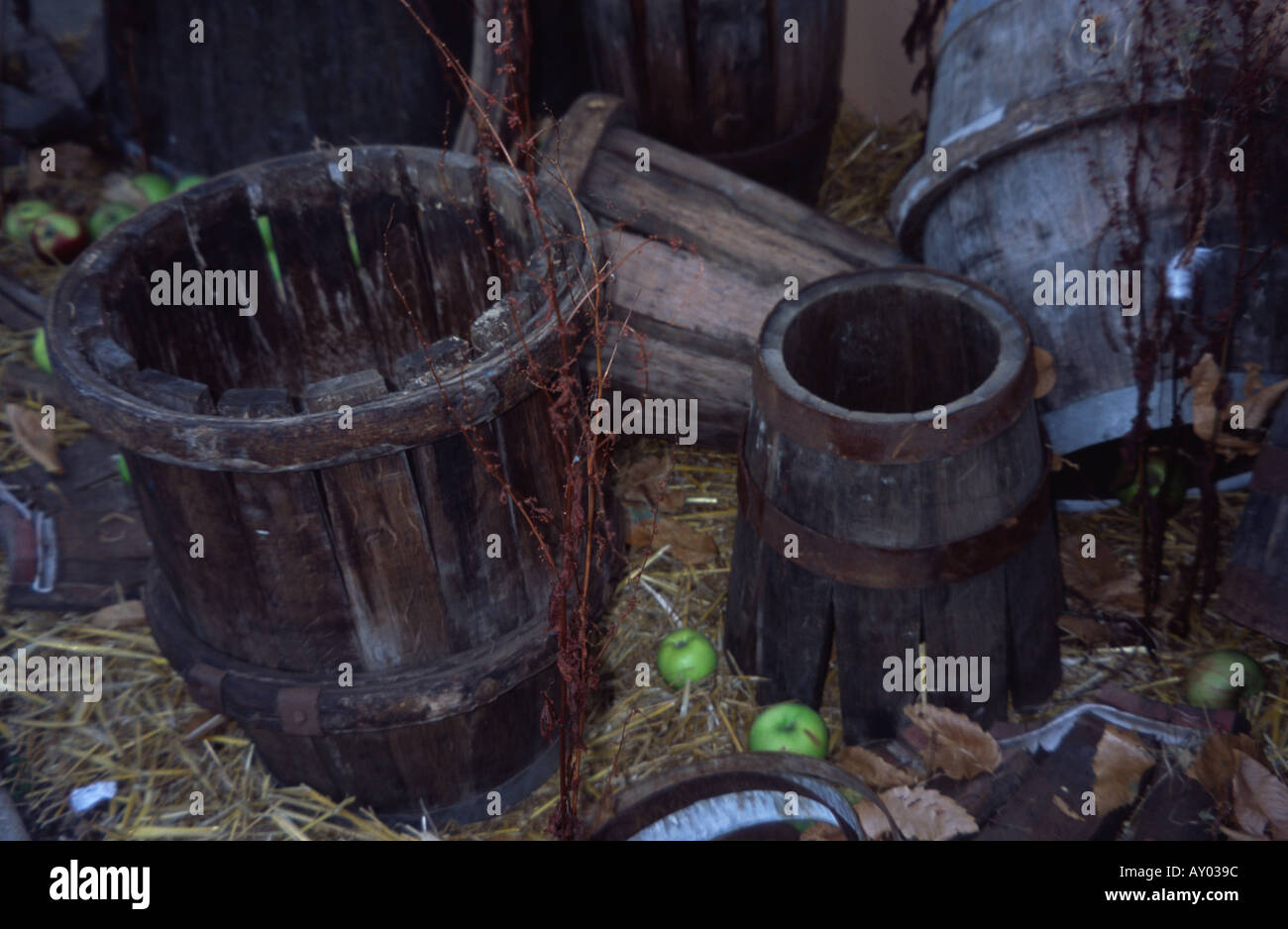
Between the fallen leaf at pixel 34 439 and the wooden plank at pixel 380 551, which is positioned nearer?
the wooden plank at pixel 380 551

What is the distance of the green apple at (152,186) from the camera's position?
527 cm

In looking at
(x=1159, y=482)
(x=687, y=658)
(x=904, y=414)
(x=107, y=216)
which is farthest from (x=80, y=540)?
(x=1159, y=482)

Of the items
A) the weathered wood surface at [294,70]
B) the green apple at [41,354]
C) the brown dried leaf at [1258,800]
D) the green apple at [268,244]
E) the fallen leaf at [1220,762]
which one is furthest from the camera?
the green apple at [41,354]

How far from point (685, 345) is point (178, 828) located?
2149 mm

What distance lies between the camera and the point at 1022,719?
331cm

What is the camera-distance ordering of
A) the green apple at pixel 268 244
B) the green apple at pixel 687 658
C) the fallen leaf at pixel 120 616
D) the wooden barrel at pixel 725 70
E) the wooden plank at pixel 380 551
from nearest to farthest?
the wooden plank at pixel 380 551 < the green apple at pixel 268 244 < the green apple at pixel 687 658 < the fallen leaf at pixel 120 616 < the wooden barrel at pixel 725 70

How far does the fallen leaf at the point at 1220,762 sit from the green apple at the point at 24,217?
5.39 metres

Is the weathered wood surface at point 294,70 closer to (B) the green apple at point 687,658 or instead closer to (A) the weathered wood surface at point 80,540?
(A) the weathered wood surface at point 80,540

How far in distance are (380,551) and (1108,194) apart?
235 cm

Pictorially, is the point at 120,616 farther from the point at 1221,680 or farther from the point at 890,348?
the point at 1221,680

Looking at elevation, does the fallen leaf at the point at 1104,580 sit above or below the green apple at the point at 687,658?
above

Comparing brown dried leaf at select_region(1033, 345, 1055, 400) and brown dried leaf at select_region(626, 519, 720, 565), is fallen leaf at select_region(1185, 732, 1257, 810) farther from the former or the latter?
brown dried leaf at select_region(626, 519, 720, 565)

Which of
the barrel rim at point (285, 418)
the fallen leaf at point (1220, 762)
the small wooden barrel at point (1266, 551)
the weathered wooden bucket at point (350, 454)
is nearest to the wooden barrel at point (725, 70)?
the weathered wooden bucket at point (350, 454)

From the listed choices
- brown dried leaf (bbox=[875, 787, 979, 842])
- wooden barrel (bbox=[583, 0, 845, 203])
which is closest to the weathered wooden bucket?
brown dried leaf (bbox=[875, 787, 979, 842])
